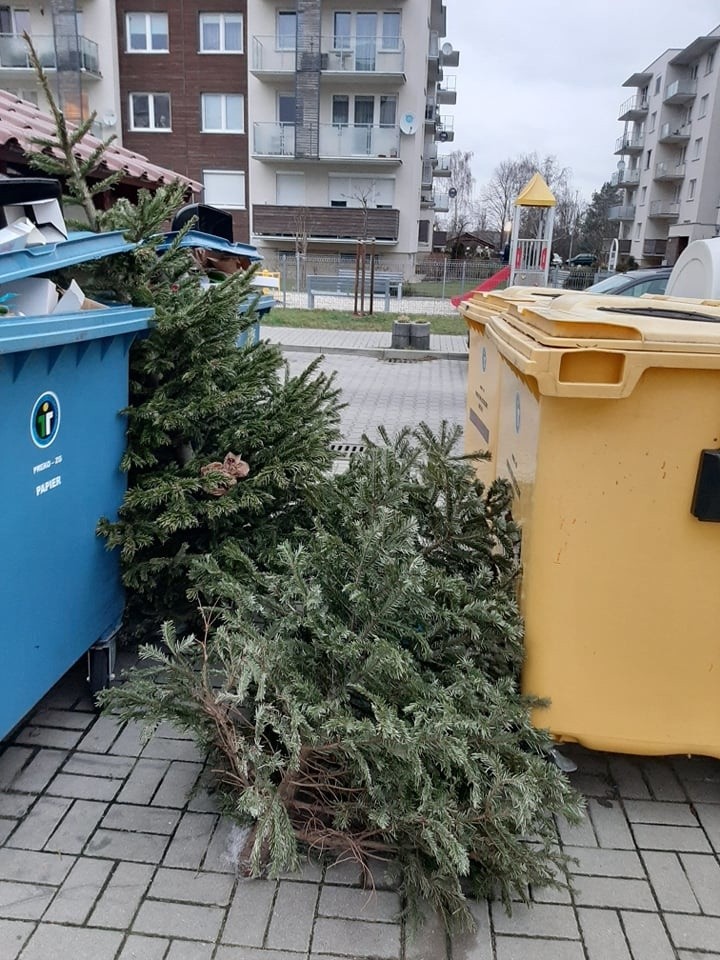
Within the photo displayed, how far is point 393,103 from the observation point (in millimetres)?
33031

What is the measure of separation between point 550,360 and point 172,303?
5.46 feet

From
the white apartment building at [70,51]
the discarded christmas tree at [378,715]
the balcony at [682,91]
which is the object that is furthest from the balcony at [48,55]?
the balcony at [682,91]

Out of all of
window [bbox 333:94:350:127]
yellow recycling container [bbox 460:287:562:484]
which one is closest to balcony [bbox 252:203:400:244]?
window [bbox 333:94:350:127]

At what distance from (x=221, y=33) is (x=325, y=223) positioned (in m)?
8.91

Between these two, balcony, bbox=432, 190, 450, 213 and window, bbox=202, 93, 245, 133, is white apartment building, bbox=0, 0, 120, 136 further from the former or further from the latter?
balcony, bbox=432, 190, 450, 213

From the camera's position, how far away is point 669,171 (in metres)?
52.8

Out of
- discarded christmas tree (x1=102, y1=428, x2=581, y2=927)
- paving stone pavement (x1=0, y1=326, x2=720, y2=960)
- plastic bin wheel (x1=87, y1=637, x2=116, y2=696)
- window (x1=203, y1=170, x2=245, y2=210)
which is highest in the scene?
window (x1=203, y1=170, x2=245, y2=210)

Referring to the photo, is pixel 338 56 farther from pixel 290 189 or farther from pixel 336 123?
pixel 290 189

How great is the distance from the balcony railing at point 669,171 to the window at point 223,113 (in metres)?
32.0

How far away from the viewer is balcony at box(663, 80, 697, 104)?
50906 millimetres

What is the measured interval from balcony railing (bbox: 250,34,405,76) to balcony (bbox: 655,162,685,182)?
28.2m

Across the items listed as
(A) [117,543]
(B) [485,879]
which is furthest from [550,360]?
(A) [117,543]

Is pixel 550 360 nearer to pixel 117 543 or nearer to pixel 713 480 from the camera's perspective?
pixel 713 480

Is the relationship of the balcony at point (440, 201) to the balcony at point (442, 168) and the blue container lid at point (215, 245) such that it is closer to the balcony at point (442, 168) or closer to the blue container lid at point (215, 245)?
the balcony at point (442, 168)
